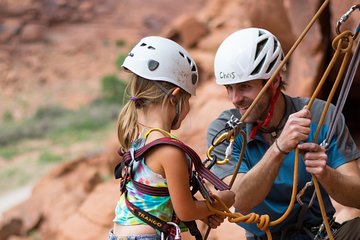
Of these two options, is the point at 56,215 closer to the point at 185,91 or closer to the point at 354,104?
the point at 354,104

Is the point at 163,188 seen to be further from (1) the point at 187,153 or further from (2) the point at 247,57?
(2) the point at 247,57

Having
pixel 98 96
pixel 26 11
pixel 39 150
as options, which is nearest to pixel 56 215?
pixel 39 150

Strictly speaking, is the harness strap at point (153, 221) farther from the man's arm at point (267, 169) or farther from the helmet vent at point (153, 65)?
the helmet vent at point (153, 65)

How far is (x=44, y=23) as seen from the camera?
30828mm

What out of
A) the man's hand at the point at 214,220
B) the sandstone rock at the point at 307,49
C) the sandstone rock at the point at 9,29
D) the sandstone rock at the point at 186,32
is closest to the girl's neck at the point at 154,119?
the man's hand at the point at 214,220

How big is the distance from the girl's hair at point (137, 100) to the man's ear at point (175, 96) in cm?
1

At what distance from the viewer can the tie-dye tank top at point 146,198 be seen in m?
2.66

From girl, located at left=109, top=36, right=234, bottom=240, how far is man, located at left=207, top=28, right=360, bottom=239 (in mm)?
371

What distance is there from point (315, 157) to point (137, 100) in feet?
2.81

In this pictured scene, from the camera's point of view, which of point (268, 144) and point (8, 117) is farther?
point (8, 117)

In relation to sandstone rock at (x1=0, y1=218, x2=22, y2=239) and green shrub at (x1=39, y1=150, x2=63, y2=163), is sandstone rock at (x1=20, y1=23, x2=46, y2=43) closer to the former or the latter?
green shrub at (x1=39, y1=150, x2=63, y2=163)

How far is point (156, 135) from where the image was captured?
267cm

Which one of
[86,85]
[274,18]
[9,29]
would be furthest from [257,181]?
[9,29]

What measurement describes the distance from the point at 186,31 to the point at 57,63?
54.5ft
